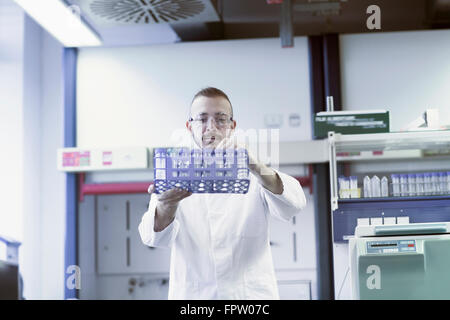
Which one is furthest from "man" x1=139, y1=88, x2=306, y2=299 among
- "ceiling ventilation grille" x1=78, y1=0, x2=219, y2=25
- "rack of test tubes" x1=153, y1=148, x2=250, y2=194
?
"ceiling ventilation grille" x1=78, y1=0, x2=219, y2=25

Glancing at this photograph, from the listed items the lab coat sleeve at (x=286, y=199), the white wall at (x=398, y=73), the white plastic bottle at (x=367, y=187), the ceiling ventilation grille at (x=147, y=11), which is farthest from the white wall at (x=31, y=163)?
the lab coat sleeve at (x=286, y=199)

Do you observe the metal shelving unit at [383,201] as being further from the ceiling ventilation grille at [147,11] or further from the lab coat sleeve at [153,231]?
the ceiling ventilation grille at [147,11]

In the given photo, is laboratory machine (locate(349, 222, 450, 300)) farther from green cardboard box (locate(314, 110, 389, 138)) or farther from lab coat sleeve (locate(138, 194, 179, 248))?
green cardboard box (locate(314, 110, 389, 138))

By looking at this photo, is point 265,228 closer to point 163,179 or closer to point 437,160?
point 163,179

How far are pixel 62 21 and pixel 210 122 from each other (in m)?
1.54

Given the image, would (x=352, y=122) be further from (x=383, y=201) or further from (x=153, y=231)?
(x=153, y=231)

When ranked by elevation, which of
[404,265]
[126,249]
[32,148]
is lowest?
[126,249]

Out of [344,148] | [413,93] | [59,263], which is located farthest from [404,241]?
[59,263]

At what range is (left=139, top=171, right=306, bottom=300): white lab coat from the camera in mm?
985

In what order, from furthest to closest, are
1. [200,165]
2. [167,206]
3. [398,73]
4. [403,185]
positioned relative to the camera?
1. [398,73]
2. [403,185]
3. [167,206]
4. [200,165]

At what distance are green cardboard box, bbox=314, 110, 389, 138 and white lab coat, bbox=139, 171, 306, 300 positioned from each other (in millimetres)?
592

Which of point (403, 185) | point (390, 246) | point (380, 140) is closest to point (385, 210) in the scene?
point (403, 185)

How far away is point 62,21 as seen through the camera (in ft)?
7.47

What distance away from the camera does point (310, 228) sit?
8.87 feet
